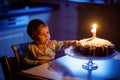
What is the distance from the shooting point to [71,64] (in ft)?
6.21

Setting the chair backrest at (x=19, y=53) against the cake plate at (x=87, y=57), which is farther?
the chair backrest at (x=19, y=53)

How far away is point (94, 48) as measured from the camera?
69.6 inches

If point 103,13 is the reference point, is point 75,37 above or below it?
below

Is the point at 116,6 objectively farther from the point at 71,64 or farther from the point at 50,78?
the point at 50,78

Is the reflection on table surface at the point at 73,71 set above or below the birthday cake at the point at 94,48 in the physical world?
below

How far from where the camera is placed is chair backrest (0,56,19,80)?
1.80m

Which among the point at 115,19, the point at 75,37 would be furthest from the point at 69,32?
the point at 115,19

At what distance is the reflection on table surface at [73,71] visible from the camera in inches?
64.5

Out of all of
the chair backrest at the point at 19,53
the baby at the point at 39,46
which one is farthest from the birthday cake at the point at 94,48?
the chair backrest at the point at 19,53

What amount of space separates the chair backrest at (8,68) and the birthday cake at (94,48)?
435 millimetres

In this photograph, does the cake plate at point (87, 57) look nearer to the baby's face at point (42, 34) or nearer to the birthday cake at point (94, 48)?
the birthday cake at point (94, 48)

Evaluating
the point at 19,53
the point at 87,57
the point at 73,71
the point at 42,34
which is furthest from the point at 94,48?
the point at 19,53

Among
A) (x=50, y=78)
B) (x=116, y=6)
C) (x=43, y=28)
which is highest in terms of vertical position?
(x=116, y=6)

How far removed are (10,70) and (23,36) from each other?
1643 millimetres
